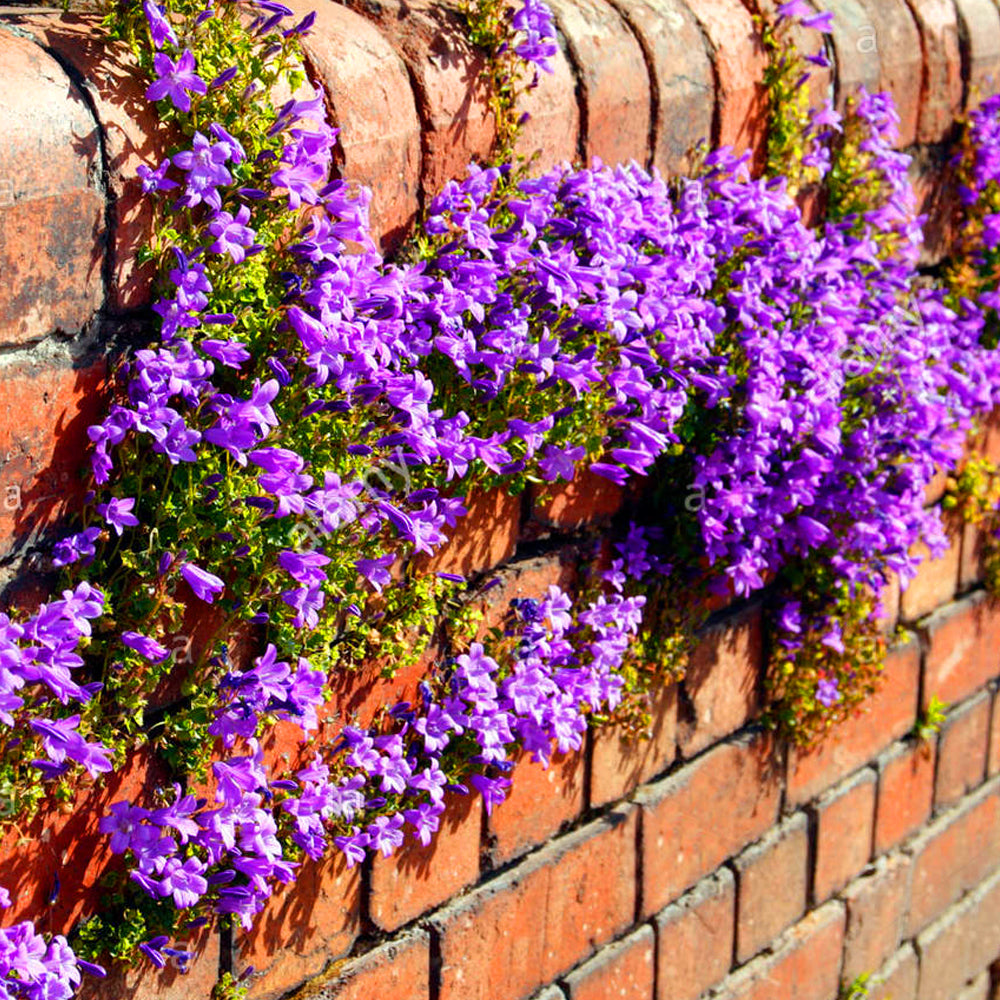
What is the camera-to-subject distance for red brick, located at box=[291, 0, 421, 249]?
6.95 feet

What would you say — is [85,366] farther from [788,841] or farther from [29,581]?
[788,841]

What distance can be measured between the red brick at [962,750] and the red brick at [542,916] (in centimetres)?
152

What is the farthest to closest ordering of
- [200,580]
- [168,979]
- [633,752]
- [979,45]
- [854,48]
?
[979,45] < [854,48] < [633,752] < [168,979] < [200,580]

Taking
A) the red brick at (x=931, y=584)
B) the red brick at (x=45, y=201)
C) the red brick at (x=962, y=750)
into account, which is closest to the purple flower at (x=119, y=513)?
the red brick at (x=45, y=201)

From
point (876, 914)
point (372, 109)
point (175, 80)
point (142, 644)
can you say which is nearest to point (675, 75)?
point (372, 109)

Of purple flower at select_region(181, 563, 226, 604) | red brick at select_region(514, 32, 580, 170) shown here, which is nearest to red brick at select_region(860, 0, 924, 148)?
red brick at select_region(514, 32, 580, 170)

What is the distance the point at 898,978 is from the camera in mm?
4172

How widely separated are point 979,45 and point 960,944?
275 cm

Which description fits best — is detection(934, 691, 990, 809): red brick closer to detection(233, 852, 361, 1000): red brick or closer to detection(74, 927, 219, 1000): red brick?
detection(233, 852, 361, 1000): red brick

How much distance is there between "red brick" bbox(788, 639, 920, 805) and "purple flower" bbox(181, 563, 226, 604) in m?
2.04

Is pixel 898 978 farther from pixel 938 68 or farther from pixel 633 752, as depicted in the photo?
pixel 938 68

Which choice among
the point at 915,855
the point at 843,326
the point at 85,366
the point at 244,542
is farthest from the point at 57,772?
the point at 915,855

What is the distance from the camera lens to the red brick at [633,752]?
116 inches

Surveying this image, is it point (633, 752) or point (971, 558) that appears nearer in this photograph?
point (633, 752)
